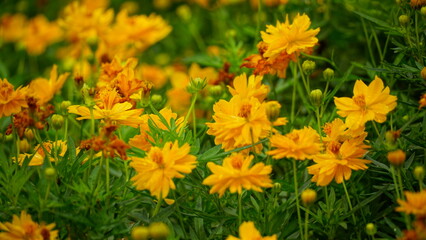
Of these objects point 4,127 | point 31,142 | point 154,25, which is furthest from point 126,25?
point 31,142

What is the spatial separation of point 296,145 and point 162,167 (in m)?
0.20

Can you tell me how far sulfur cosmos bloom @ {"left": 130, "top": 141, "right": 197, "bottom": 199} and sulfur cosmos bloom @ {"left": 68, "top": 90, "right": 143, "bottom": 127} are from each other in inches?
3.9

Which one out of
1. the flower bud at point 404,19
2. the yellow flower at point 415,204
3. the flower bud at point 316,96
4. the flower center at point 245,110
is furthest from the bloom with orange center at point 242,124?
the flower bud at point 404,19

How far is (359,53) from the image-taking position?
176cm

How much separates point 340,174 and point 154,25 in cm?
83

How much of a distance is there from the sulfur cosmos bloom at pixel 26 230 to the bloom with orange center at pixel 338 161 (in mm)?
404

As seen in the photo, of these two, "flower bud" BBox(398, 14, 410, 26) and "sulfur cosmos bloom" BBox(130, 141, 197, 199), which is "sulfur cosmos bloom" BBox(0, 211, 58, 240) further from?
"flower bud" BBox(398, 14, 410, 26)

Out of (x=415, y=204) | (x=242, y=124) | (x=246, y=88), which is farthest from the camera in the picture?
(x=246, y=88)

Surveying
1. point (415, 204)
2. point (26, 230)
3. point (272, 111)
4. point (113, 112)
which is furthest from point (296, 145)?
point (26, 230)

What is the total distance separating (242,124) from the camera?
3.10 feet

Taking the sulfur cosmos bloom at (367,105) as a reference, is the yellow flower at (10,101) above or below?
above

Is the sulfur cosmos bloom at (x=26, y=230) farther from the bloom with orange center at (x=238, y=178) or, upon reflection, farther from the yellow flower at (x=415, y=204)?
the yellow flower at (x=415, y=204)

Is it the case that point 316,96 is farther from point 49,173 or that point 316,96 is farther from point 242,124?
point 49,173

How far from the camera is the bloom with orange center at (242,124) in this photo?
0.94 metres
